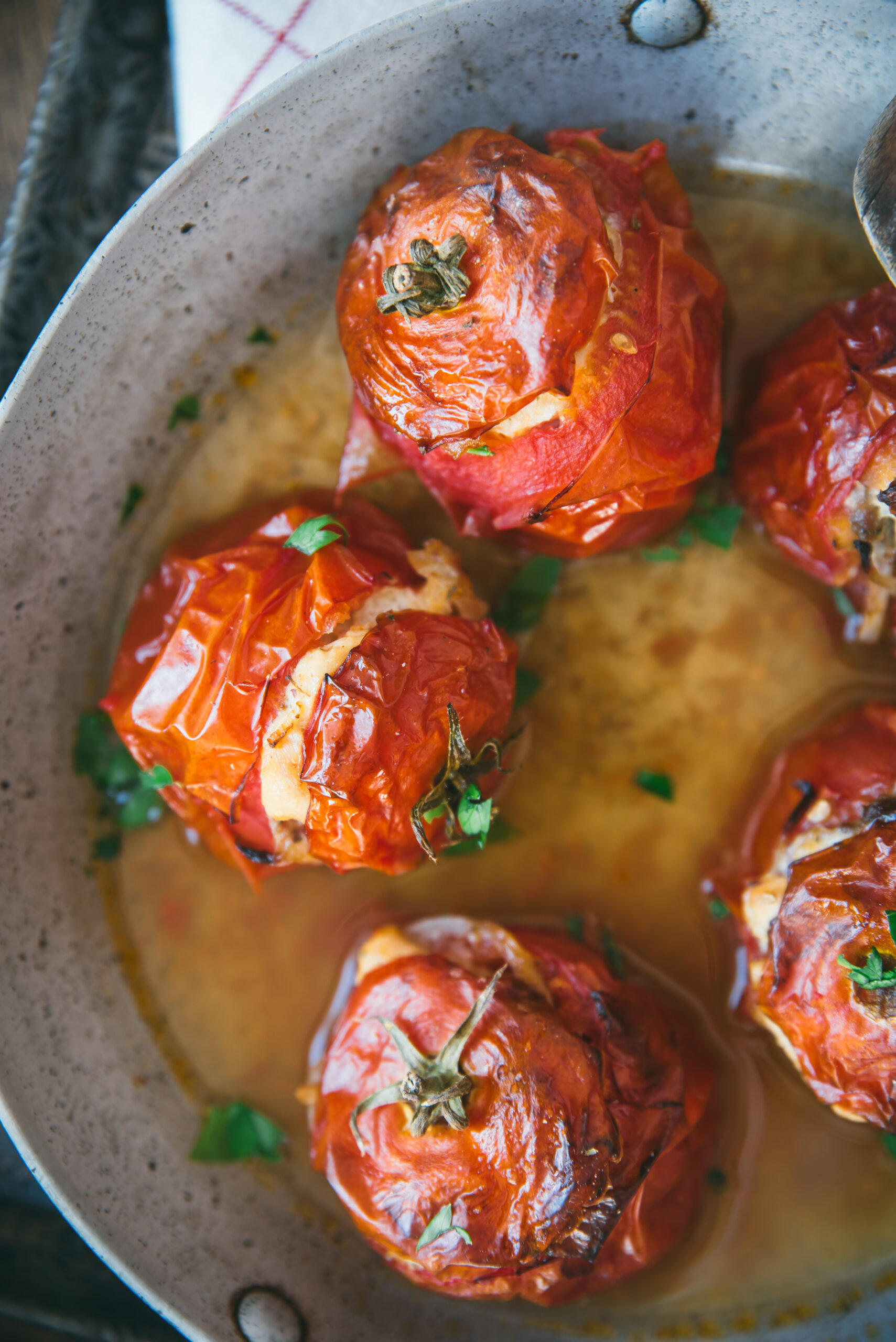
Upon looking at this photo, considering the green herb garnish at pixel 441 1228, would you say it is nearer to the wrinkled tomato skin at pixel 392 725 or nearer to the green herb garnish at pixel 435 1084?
the green herb garnish at pixel 435 1084

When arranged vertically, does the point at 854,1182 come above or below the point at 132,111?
below

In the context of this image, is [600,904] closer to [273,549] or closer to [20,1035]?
[273,549]

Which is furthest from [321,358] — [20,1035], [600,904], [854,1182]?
[854,1182]

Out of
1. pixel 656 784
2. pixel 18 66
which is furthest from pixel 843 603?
pixel 18 66

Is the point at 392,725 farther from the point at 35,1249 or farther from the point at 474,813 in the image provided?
the point at 35,1249

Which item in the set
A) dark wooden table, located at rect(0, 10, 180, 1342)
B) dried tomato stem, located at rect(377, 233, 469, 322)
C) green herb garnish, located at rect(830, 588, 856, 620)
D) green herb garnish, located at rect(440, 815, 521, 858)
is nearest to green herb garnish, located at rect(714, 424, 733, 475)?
green herb garnish, located at rect(830, 588, 856, 620)

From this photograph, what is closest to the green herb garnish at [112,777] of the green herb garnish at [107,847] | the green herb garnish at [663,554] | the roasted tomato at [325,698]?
the green herb garnish at [107,847]
